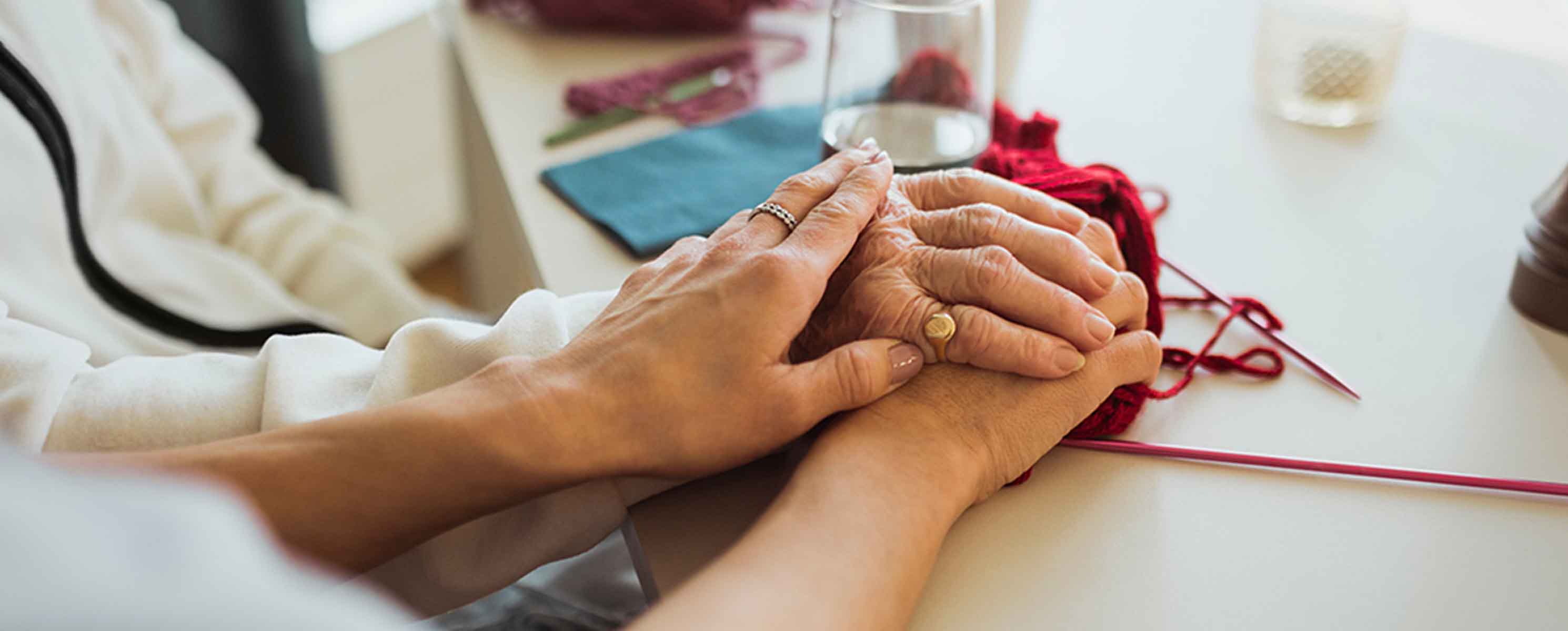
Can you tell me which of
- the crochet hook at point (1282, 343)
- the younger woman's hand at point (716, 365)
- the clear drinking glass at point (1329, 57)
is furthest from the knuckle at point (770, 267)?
the clear drinking glass at point (1329, 57)

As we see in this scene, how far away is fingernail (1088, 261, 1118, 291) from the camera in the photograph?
694mm

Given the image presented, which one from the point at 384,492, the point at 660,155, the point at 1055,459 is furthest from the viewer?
the point at 660,155

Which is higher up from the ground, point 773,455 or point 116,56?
point 116,56

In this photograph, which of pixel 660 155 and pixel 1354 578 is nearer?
pixel 1354 578

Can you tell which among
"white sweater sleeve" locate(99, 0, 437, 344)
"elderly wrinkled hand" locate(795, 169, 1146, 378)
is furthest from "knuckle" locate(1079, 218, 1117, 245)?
"white sweater sleeve" locate(99, 0, 437, 344)

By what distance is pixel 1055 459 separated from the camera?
69 centimetres

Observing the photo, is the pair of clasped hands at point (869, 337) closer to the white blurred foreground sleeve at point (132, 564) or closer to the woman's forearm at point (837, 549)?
the woman's forearm at point (837, 549)

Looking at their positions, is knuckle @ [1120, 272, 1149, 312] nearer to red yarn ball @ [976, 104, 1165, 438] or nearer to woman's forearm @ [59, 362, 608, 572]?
red yarn ball @ [976, 104, 1165, 438]

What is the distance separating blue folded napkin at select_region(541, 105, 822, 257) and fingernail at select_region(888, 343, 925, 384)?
0.94ft

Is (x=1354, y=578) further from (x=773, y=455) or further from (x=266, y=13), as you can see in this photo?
(x=266, y=13)

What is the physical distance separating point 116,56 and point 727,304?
807mm

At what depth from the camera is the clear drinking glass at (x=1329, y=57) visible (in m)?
1.01

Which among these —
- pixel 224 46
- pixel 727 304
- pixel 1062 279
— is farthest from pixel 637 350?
pixel 224 46

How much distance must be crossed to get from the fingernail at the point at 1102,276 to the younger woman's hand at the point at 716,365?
0.38 feet
